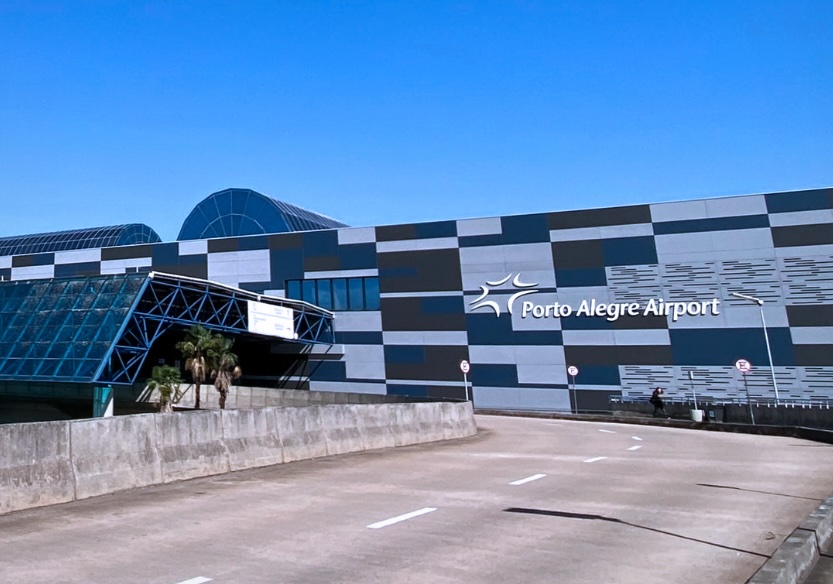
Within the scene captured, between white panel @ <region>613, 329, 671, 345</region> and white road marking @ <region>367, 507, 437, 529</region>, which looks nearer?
white road marking @ <region>367, 507, 437, 529</region>

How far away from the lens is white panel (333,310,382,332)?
148ft

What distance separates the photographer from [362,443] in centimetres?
1759

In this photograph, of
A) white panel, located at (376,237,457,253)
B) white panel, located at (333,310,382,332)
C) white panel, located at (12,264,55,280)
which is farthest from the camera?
white panel, located at (12,264,55,280)

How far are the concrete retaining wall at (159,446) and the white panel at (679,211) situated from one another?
28.3 meters

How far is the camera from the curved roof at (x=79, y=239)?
64688mm

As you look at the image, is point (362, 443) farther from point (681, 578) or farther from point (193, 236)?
point (193, 236)

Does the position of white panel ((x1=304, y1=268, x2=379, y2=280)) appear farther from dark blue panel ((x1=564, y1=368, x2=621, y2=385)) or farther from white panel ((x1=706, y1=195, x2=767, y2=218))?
white panel ((x1=706, y1=195, x2=767, y2=218))

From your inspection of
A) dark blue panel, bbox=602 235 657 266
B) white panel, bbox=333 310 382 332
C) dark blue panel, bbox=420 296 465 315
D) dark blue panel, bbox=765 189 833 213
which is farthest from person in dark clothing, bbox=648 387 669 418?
white panel, bbox=333 310 382 332

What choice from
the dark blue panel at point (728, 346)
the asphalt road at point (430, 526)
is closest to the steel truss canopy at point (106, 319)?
the asphalt road at point (430, 526)

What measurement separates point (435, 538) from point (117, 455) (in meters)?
6.48

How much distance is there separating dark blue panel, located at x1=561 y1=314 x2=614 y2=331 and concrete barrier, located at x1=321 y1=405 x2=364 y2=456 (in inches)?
1030

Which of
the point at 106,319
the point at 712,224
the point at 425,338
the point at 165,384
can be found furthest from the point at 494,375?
the point at 106,319

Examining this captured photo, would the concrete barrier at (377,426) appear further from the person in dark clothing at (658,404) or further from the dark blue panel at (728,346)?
the dark blue panel at (728,346)

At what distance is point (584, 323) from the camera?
40.7 m
